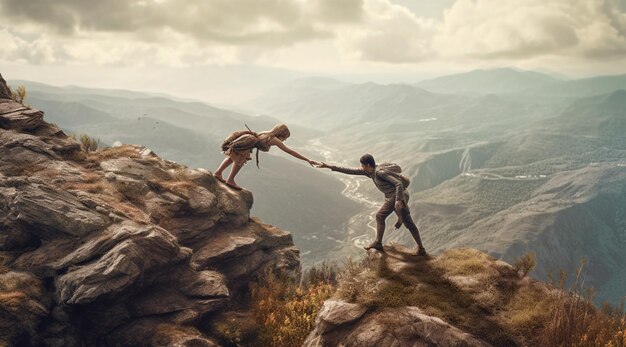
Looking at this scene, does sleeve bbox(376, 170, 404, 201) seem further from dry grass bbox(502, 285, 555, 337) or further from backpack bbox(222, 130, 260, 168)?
backpack bbox(222, 130, 260, 168)

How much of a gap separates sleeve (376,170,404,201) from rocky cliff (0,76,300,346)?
6.65 meters

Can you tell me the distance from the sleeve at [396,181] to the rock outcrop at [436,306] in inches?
Answer: 88.0

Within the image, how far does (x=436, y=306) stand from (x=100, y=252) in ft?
31.6

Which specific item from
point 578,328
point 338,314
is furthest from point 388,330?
point 578,328

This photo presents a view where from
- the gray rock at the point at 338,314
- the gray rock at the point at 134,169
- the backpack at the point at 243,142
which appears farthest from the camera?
the backpack at the point at 243,142

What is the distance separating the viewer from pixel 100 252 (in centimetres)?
1082

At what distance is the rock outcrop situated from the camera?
28.5 ft

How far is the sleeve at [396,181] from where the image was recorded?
39.4 feet

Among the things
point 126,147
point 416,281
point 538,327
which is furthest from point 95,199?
point 538,327

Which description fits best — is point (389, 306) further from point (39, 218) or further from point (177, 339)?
point (39, 218)

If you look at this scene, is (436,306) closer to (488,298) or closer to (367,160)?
(488,298)

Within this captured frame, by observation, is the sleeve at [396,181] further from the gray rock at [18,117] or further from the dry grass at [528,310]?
the gray rock at [18,117]

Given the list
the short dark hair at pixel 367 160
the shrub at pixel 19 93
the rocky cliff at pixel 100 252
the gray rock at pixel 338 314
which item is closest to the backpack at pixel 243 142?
the rocky cliff at pixel 100 252

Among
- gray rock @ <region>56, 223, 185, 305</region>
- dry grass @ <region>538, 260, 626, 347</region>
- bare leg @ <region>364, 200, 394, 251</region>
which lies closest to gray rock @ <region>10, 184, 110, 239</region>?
gray rock @ <region>56, 223, 185, 305</region>
